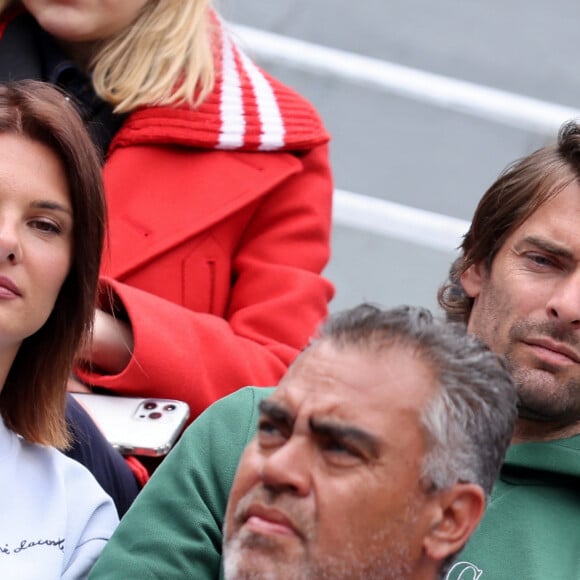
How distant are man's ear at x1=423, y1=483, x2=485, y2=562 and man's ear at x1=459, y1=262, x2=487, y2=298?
0.81 metres

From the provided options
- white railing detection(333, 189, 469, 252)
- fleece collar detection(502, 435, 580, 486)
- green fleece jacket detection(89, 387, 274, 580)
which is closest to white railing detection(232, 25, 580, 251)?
white railing detection(333, 189, 469, 252)

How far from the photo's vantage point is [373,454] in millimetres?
1800

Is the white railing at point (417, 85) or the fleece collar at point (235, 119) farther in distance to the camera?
the white railing at point (417, 85)

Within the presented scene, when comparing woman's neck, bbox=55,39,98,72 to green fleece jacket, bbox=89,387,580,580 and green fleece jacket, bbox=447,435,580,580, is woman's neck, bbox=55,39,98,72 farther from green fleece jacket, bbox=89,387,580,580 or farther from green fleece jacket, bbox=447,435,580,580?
green fleece jacket, bbox=447,435,580,580

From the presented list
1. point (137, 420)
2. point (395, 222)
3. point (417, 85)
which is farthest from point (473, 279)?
point (417, 85)

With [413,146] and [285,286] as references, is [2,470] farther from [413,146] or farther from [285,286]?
[413,146]

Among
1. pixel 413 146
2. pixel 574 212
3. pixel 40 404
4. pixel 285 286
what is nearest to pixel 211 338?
pixel 285 286

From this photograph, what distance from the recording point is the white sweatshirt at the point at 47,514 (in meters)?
2.19

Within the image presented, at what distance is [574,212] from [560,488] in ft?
1.56

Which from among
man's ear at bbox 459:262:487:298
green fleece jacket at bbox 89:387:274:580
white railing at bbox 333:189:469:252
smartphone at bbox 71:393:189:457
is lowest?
white railing at bbox 333:189:469:252

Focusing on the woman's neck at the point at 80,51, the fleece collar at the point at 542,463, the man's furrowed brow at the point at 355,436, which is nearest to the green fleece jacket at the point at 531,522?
the fleece collar at the point at 542,463

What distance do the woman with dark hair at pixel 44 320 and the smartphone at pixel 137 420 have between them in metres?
0.20

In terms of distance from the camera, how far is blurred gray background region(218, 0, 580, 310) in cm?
480

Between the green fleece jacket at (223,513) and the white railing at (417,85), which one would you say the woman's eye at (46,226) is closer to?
the green fleece jacket at (223,513)
